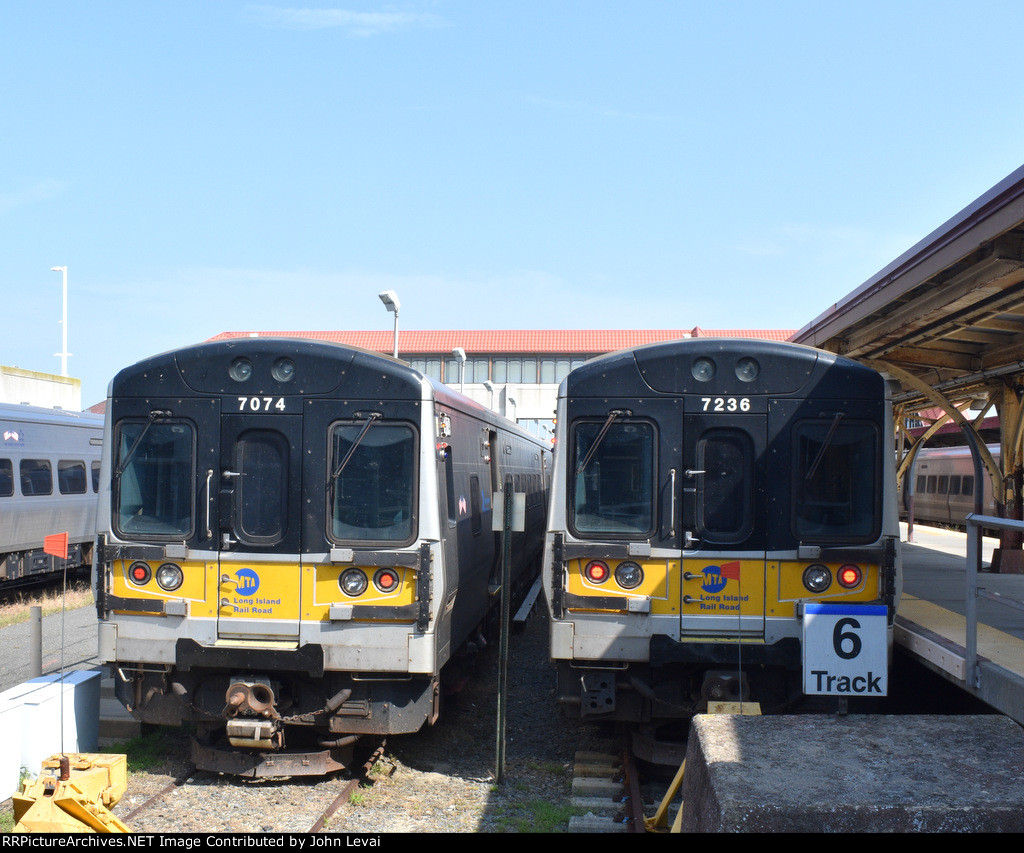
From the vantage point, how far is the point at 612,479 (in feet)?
22.1

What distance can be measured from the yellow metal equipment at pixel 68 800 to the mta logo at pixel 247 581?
143cm

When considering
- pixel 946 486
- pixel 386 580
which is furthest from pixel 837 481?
pixel 946 486

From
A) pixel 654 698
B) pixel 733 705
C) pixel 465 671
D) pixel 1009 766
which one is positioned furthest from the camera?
A: pixel 465 671

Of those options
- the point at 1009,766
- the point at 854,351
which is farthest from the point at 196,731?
the point at 854,351

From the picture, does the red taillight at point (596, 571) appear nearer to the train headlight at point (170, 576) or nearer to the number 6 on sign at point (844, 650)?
the number 6 on sign at point (844, 650)

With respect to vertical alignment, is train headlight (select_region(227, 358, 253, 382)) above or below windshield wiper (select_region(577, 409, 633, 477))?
above

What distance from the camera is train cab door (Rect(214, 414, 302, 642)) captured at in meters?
6.61

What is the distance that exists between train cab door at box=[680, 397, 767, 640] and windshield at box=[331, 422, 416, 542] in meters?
2.00

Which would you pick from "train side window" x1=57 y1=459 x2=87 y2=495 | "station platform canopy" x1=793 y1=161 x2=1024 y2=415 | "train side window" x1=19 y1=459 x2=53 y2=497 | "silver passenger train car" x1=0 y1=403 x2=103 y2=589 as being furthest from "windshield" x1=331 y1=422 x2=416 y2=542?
"train side window" x1=57 y1=459 x2=87 y2=495

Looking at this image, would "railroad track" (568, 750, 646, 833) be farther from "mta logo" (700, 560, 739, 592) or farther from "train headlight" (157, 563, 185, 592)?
"train headlight" (157, 563, 185, 592)

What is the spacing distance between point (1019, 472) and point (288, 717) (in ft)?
29.1

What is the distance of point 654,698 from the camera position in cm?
661

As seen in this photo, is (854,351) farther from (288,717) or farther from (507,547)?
(288,717)

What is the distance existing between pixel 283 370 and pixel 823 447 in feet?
12.9
